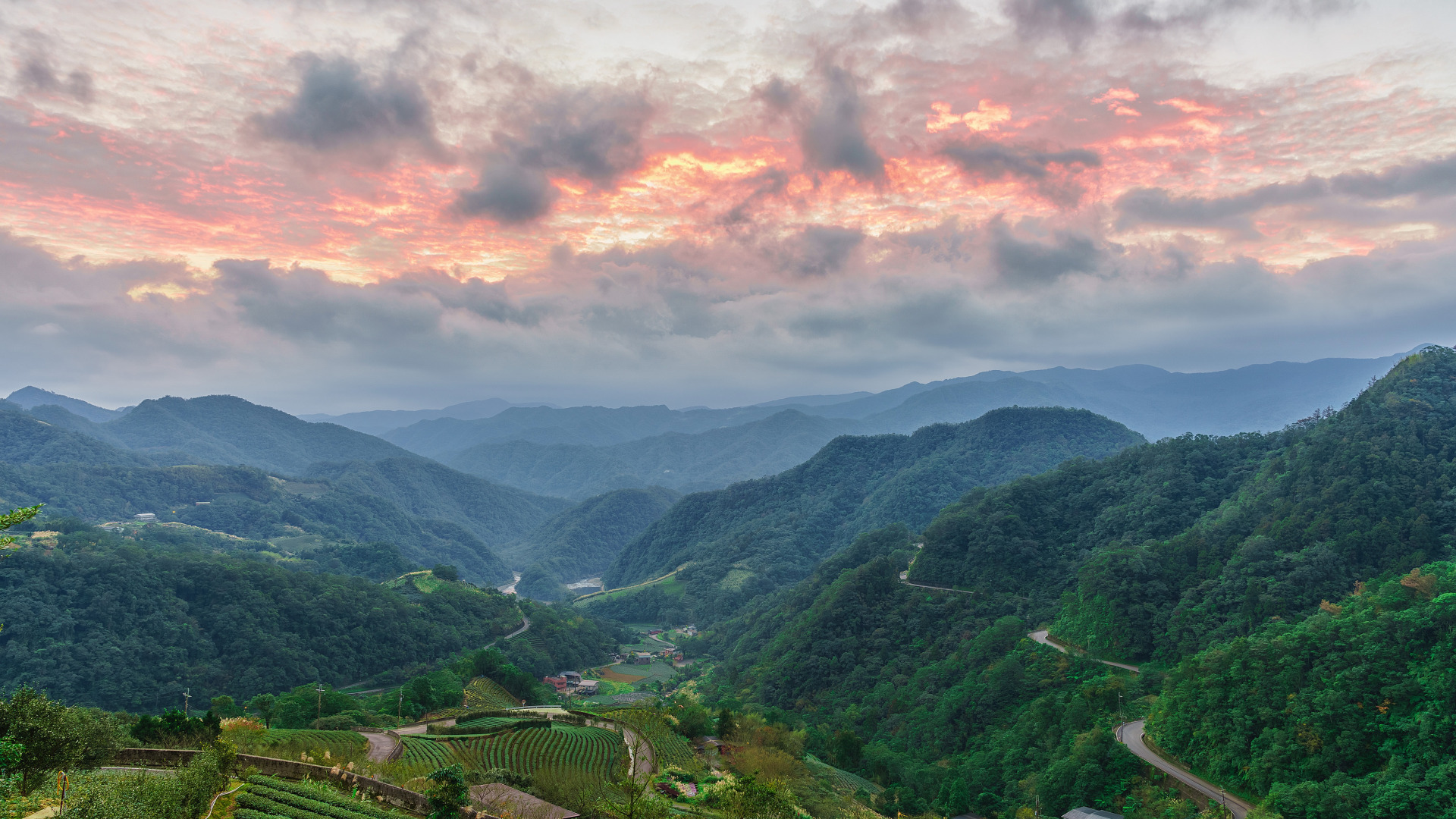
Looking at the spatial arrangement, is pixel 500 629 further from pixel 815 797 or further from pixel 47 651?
pixel 815 797

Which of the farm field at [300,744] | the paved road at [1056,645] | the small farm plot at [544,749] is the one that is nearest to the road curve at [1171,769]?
the paved road at [1056,645]

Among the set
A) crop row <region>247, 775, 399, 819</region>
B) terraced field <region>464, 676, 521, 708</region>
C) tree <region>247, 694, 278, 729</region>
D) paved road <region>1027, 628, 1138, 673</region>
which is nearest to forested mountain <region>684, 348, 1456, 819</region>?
paved road <region>1027, 628, 1138, 673</region>

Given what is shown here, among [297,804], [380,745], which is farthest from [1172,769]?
[380,745]

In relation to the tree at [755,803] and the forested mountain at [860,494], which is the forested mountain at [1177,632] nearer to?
the tree at [755,803]

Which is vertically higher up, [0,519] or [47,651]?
[0,519]

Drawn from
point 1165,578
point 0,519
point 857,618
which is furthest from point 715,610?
point 0,519

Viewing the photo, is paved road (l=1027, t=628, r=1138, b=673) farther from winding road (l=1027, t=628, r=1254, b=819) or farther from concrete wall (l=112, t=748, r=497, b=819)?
concrete wall (l=112, t=748, r=497, b=819)
